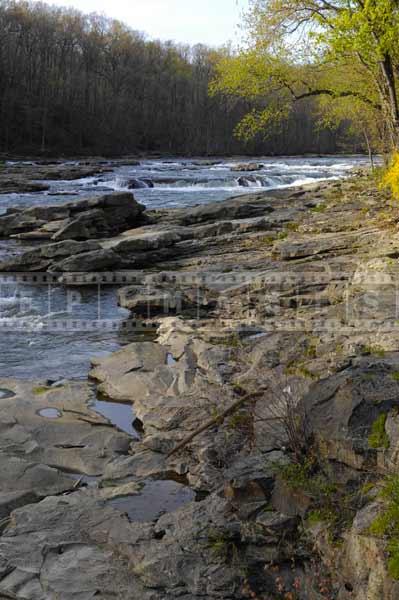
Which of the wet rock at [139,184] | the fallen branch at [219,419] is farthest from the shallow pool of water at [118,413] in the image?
the wet rock at [139,184]

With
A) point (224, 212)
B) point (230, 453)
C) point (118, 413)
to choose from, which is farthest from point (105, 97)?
point (230, 453)

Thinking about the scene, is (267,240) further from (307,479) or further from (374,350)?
(307,479)

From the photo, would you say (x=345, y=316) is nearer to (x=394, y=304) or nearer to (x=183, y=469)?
(x=394, y=304)

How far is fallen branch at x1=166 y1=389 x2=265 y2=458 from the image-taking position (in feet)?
16.7

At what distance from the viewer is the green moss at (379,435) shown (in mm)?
3883

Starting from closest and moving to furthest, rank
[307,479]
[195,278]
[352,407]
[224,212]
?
[307,479], [352,407], [195,278], [224,212]

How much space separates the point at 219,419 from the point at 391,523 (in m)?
2.23

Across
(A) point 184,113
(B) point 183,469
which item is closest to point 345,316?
(B) point 183,469

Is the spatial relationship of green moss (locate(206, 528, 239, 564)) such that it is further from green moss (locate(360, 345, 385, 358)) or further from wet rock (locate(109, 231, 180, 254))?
wet rock (locate(109, 231, 180, 254))

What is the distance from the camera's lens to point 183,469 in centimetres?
502

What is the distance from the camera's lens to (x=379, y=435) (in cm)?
393

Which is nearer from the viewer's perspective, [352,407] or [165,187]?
[352,407]

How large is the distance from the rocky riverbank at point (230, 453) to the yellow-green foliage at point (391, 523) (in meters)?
0.01

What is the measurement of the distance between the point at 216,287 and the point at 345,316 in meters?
3.61
